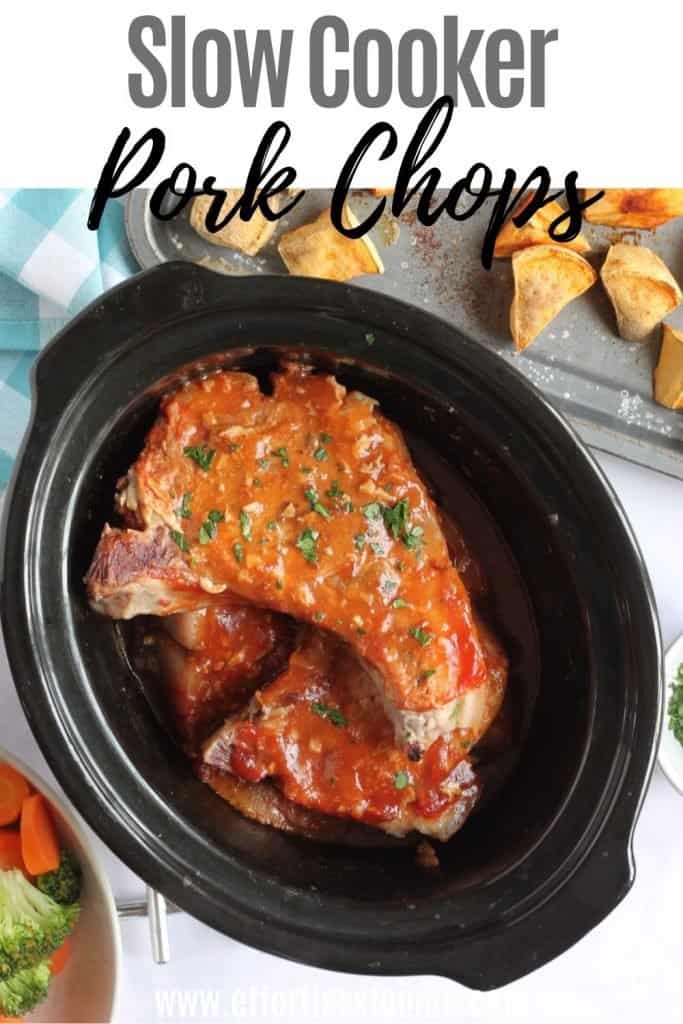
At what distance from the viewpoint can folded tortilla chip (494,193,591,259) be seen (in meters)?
2.07

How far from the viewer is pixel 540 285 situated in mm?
2018

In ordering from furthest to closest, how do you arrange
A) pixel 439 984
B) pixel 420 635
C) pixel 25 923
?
pixel 439 984 → pixel 25 923 → pixel 420 635

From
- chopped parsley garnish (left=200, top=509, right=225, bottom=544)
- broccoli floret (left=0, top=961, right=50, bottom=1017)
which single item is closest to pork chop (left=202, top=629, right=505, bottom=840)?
chopped parsley garnish (left=200, top=509, right=225, bottom=544)

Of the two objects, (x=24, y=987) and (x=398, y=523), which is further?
(x=24, y=987)

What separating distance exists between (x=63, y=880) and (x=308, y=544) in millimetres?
843

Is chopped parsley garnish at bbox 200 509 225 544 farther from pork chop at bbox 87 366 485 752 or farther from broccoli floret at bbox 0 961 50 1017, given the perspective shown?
broccoli floret at bbox 0 961 50 1017

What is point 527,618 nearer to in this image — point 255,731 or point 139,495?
point 255,731

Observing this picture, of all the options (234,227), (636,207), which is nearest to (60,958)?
(234,227)

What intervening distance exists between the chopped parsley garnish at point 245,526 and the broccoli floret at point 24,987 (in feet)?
3.04

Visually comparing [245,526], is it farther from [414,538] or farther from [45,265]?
[45,265]

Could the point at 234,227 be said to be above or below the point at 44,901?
above

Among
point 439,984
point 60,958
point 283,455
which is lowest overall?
point 439,984

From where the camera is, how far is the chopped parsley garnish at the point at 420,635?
1.73m

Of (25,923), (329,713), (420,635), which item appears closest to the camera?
(420,635)
